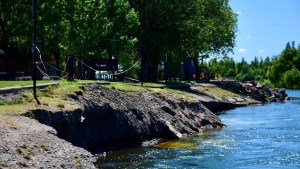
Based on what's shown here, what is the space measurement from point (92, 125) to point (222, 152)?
18.5 ft

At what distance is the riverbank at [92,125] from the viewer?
1633 cm

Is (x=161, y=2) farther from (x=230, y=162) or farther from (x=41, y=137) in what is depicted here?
(x=41, y=137)

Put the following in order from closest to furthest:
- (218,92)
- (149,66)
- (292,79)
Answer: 1. (149,66)
2. (218,92)
3. (292,79)

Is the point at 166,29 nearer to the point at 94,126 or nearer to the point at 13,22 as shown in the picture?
the point at 13,22

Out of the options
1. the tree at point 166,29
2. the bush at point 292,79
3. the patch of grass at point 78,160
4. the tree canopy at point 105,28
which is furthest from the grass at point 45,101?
the bush at point 292,79

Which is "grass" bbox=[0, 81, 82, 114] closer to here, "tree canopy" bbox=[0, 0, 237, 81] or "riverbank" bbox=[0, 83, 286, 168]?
"riverbank" bbox=[0, 83, 286, 168]

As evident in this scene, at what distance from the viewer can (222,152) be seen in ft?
76.5

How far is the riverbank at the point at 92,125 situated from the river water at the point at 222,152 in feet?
3.51

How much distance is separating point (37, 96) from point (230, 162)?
7.99 meters

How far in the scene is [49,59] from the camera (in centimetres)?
5722

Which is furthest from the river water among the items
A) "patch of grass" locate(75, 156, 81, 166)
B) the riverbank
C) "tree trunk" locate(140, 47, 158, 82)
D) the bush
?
the bush

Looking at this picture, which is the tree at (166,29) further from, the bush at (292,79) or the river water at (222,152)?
the bush at (292,79)

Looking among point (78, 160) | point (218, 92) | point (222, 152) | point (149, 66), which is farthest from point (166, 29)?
point (78, 160)

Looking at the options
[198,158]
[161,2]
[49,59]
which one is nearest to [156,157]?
[198,158]
